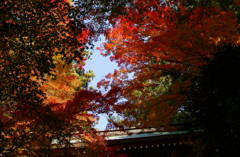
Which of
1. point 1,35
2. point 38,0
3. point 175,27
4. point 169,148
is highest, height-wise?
point 175,27

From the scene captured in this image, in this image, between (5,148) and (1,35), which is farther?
(5,148)

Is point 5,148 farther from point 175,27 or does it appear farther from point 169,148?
point 175,27

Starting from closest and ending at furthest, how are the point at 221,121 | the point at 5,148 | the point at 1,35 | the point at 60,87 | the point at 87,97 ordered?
the point at 1,35 → the point at 5,148 → the point at 221,121 → the point at 87,97 → the point at 60,87

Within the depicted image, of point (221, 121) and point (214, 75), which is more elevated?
point (214, 75)

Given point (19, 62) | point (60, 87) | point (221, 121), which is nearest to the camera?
point (19, 62)

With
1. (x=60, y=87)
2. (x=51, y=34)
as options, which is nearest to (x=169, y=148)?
(x=60, y=87)

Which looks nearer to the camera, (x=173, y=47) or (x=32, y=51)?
(x=32, y=51)

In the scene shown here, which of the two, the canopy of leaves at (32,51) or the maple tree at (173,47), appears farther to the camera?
the maple tree at (173,47)

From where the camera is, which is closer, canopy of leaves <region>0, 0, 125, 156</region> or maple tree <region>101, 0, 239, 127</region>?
canopy of leaves <region>0, 0, 125, 156</region>

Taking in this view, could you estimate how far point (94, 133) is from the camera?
27.6 feet

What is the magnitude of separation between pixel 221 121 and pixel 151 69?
16.2 feet

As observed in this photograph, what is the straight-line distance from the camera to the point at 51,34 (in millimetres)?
4969

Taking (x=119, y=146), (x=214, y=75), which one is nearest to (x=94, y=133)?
(x=119, y=146)

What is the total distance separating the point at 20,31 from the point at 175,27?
6.21 meters
